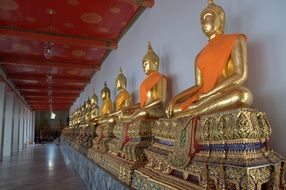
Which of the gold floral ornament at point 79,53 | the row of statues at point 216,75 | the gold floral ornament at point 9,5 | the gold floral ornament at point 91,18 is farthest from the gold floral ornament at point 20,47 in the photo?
the row of statues at point 216,75

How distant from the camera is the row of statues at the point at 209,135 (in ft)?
4.38

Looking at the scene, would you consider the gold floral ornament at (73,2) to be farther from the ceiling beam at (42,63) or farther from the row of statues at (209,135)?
the ceiling beam at (42,63)

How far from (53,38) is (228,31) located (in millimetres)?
4365

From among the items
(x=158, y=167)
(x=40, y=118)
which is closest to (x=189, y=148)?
(x=158, y=167)

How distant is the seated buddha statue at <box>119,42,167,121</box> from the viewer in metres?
2.83

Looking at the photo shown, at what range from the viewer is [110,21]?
5090mm

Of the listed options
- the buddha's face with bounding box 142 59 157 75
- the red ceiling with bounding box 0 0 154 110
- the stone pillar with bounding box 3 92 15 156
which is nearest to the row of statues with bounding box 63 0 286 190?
→ the buddha's face with bounding box 142 59 157 75

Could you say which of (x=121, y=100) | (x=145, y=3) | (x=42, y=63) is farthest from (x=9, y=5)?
(x=42, y=63)

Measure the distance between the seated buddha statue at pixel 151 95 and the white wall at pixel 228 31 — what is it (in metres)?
0.21

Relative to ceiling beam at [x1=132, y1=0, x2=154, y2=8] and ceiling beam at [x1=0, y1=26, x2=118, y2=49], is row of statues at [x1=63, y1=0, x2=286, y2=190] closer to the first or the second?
ceiling beam at [x1=132, y1=0, x2=154, y2=8]

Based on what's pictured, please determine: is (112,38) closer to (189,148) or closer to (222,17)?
(222,17)

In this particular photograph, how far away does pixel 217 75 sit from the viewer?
6.66 ft

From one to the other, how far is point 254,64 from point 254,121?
0.80 meters

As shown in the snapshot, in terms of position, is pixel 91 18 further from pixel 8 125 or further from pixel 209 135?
pixel 8 125
